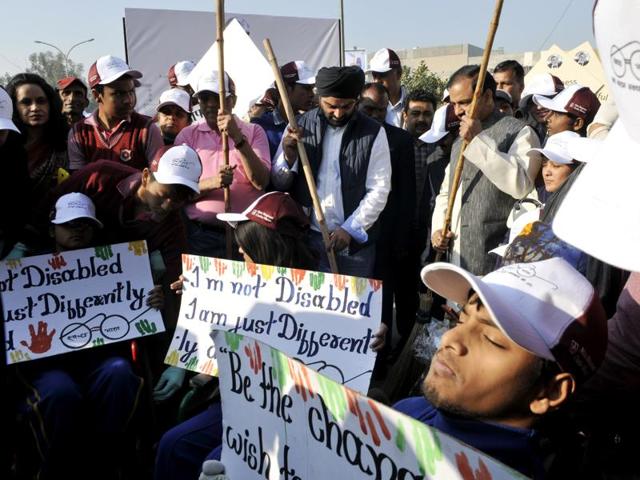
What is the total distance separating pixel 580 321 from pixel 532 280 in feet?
0.49

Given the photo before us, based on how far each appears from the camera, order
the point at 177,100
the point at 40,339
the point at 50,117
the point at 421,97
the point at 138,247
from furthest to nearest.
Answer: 1. the point at 421,97
2. the point at 177,100
3. the point at 50,117
4. the point at 138,247
5. the point at 40,339

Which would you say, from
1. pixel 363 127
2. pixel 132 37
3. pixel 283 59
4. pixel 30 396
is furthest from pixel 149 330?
pixel 283 59

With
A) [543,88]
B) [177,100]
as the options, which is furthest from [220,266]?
[543,88]

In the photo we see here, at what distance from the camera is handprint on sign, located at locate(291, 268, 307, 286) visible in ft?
8.56

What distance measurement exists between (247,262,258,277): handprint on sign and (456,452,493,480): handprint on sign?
1590 mm

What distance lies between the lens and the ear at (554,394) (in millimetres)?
1469

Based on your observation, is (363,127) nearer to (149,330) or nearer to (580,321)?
(149,330)

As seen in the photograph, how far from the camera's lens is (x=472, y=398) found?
1529 mm

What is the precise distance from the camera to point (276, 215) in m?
2.71

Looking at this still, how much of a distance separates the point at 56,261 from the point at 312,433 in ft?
6.27

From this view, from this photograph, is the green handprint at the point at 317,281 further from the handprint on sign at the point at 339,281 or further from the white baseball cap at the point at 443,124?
the white baseball cap at the point at 443,124

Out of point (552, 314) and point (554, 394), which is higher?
point (552, 314)

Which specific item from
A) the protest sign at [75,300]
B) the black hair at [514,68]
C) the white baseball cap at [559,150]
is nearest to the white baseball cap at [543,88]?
the black hair at [514,68]

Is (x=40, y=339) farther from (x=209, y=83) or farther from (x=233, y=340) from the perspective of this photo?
(x=209, y=83)
